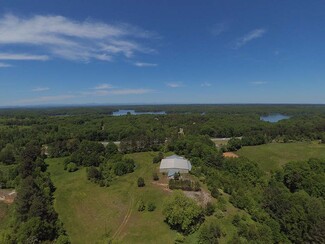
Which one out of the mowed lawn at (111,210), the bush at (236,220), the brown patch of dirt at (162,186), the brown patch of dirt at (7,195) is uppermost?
the brown patch of dirt at (162,186)

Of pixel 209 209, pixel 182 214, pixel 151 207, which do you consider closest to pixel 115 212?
pixel 151 207

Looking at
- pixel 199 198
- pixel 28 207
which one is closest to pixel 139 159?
pixel 199 198

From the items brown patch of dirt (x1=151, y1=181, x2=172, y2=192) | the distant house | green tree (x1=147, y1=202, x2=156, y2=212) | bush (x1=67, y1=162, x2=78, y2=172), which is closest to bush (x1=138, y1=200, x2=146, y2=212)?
green tree (x1=147, y1=202, x2=156, y2=212)

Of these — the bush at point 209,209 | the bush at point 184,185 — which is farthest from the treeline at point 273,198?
the bush at point 209,209

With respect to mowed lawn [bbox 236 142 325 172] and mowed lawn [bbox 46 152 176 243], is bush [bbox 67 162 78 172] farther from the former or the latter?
mowed lawn [bbox 236 142 325 172]

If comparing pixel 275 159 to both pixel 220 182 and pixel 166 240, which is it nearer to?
pixel 220 182

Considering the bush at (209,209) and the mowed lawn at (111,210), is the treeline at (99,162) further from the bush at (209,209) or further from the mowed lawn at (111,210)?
the bush at (209,209)
